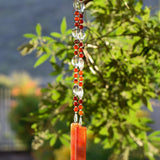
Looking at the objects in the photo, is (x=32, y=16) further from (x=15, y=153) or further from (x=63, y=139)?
(x=63, y=139)

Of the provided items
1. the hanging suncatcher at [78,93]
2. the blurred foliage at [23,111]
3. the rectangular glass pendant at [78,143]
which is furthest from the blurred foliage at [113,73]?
the blurred foliage at [23,111]

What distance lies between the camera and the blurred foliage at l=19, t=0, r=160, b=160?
→ 2.30 metres

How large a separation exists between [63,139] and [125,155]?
54 centimetres

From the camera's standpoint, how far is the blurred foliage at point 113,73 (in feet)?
7.55

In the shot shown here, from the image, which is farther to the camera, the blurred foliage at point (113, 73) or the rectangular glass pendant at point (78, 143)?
the blurred foliage at point (113, 73)

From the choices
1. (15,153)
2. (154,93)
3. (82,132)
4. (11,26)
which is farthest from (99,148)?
(11,26)

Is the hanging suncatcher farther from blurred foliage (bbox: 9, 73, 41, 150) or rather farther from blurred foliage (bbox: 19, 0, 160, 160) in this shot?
blurred foliage (bbox: 9, 73, 41, 150)

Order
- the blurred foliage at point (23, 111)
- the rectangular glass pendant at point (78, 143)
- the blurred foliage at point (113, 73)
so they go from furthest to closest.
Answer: the blurred foliage at point (23, 111), the blurred foliage at point (113, 73), the rectangular glass pendant at point (78, 143)

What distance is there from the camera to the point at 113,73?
2.35 m

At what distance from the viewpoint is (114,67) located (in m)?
2.31

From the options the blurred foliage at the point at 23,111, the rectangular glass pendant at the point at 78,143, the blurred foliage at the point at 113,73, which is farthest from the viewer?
the blurred foliage at the point at 23,111

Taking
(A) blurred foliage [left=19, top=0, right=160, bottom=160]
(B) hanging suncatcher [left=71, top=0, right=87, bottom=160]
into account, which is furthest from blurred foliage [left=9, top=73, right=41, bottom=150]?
(B) hanging suncatcher [left=71, top=0, right=87, bottom=160]

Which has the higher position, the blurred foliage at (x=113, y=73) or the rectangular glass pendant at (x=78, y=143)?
the blurred foliage at (x=113, y=73)

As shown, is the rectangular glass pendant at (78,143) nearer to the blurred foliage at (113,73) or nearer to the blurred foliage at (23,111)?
the blurred foliage at (113,73)
